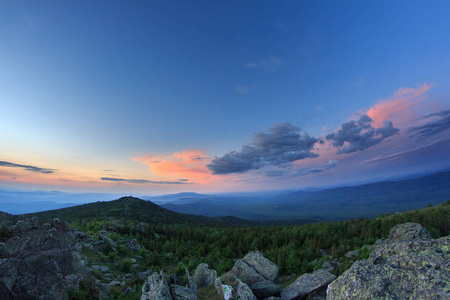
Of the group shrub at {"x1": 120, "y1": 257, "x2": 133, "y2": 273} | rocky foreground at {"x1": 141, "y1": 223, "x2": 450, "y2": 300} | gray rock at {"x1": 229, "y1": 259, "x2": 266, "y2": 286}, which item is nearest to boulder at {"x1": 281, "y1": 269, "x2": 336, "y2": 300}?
rocky foreground at {"x1": 141, "y1": 223, "x2": 450, "y2": 300}

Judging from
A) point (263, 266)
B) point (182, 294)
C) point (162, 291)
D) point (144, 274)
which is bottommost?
point (144, 274)

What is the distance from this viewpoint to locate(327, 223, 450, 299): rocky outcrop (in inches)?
277

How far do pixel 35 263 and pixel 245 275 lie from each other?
17753 millimetres

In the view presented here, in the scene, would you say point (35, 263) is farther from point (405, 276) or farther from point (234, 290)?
point (405, 276)

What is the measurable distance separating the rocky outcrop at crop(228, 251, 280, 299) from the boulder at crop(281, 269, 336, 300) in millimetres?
1312

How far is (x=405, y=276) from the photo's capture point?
7867mm

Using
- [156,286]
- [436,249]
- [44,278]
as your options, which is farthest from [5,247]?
[436,249]

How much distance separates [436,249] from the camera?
8.70m

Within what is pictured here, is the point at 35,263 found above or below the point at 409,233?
above

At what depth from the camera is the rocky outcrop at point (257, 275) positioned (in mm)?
16250

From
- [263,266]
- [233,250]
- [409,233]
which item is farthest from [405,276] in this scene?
[233,250]

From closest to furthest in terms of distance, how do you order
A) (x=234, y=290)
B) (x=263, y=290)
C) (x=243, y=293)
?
(x=243, y=293), (x=234, y=290), (x=263, y=290)

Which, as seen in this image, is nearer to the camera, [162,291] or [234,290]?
[162,291]

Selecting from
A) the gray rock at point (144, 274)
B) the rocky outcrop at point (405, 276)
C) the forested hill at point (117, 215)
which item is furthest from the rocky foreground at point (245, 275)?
the forested hill at point (117, 215)
